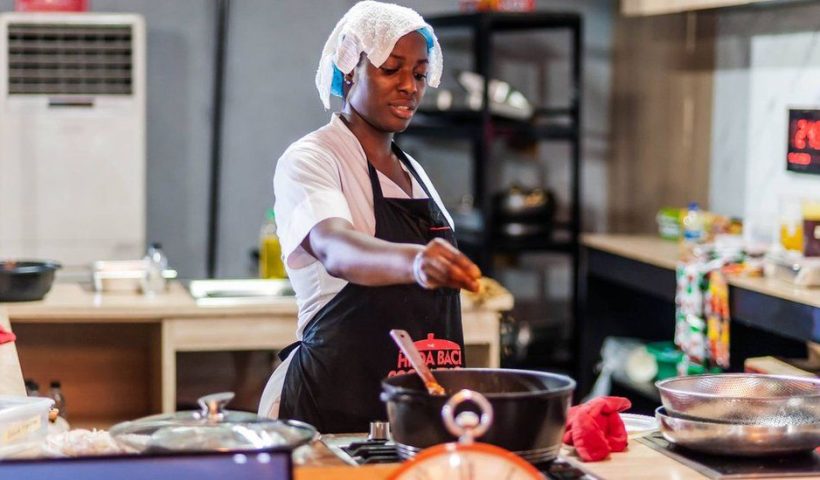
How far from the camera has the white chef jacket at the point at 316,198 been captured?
2.32 metres

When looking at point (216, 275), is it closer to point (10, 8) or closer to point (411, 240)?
point (10, 8)

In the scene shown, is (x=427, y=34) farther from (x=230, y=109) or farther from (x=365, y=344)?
(x=230, y=109)

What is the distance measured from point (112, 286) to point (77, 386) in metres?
0.40

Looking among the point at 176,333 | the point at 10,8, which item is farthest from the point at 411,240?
the point at 10,8

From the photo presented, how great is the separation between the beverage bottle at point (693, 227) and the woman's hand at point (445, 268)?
318 centimetres

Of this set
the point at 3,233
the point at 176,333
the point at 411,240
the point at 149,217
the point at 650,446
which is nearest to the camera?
the point at 650,446

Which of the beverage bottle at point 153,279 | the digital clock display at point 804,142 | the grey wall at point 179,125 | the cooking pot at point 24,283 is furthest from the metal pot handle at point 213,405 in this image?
the grey wall at point 179,125

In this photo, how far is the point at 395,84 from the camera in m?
2.48

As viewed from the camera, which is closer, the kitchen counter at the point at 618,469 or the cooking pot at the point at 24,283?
the kitchen counter at the point at 618,469

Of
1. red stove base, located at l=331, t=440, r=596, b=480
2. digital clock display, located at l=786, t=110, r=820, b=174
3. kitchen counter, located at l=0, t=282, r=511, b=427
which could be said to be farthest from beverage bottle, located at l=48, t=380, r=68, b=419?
digital clock display, located at l=786, t=110, r=820, b=174

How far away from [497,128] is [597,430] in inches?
128

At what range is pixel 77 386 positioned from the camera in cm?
441

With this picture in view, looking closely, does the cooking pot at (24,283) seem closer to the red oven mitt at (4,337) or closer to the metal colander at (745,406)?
the red oven mitt at (4,337)

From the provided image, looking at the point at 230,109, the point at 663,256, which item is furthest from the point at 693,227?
the point at 230,109
